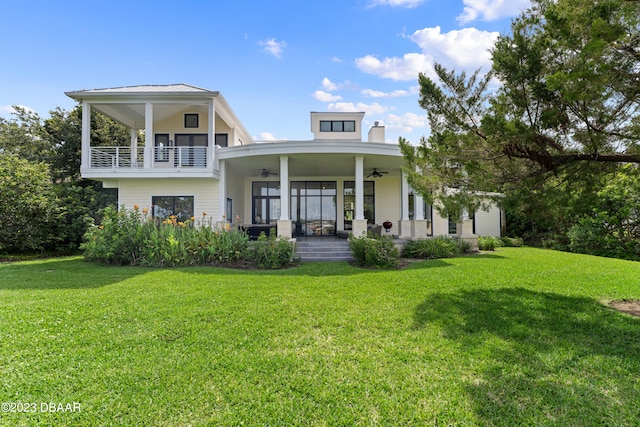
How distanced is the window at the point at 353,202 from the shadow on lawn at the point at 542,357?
1076 cm

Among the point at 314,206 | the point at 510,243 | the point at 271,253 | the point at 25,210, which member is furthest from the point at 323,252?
the point at 25,210

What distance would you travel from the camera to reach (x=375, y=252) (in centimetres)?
868

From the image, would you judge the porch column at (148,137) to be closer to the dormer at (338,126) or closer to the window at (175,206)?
the window at (175,206)

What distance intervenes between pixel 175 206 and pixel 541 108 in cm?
1212

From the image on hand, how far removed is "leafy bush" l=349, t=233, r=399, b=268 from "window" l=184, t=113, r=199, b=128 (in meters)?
9.82

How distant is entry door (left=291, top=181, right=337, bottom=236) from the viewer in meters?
15.9

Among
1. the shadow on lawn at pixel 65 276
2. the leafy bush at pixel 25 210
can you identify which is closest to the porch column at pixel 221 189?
the shadow on lawn at pixel 65 276

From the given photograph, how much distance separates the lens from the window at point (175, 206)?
12.3 meters

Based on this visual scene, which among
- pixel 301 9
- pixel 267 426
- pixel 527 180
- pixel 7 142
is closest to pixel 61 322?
pixel 267 426

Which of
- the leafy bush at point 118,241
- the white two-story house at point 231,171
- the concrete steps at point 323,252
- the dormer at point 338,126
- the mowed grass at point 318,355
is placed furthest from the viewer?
the dormer at point 338,126

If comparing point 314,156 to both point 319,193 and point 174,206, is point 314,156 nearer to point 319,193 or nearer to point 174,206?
point 319,193

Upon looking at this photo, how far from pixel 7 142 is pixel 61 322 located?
75.2 ft

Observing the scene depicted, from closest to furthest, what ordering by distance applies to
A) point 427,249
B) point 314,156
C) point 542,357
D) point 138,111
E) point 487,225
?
point 542,357 < point 427,249 < point 314,156 < point 138,111 < point 487,225

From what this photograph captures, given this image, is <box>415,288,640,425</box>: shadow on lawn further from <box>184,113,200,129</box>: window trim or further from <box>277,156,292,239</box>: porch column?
<box>184,113,200,129</box>: window trim
